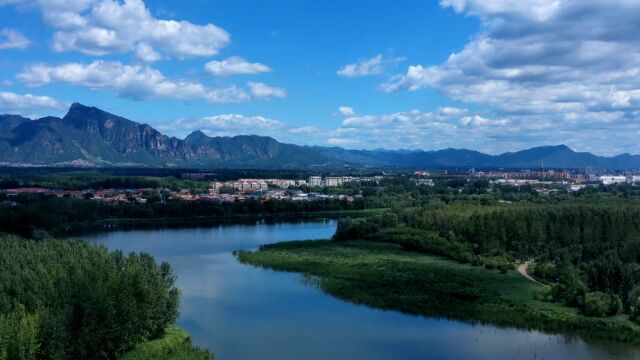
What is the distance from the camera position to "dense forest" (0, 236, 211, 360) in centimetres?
1423

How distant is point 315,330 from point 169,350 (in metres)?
5.00

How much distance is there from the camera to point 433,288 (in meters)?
24.9

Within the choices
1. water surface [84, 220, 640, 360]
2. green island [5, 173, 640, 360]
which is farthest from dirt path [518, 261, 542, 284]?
water surface [84, 220, 640, 360]

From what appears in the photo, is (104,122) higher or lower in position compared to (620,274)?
higher

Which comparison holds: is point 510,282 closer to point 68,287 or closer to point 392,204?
Result: point 68,287

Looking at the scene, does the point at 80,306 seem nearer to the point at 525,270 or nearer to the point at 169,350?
the point at 169,350

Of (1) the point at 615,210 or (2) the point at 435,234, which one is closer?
(1) the point at 615,210

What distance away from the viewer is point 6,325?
13.6 m

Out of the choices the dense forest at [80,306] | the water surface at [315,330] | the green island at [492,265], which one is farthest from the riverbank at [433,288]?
the dense forest at [80,306]

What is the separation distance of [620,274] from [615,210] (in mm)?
12911

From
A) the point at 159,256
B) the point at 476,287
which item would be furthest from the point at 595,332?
the point at 159,256

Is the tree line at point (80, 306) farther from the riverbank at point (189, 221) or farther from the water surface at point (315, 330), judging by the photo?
the riverbank at point (189, 221)

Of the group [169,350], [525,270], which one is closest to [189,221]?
[525,270]

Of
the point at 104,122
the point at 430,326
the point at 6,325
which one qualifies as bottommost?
the point at 430,326
